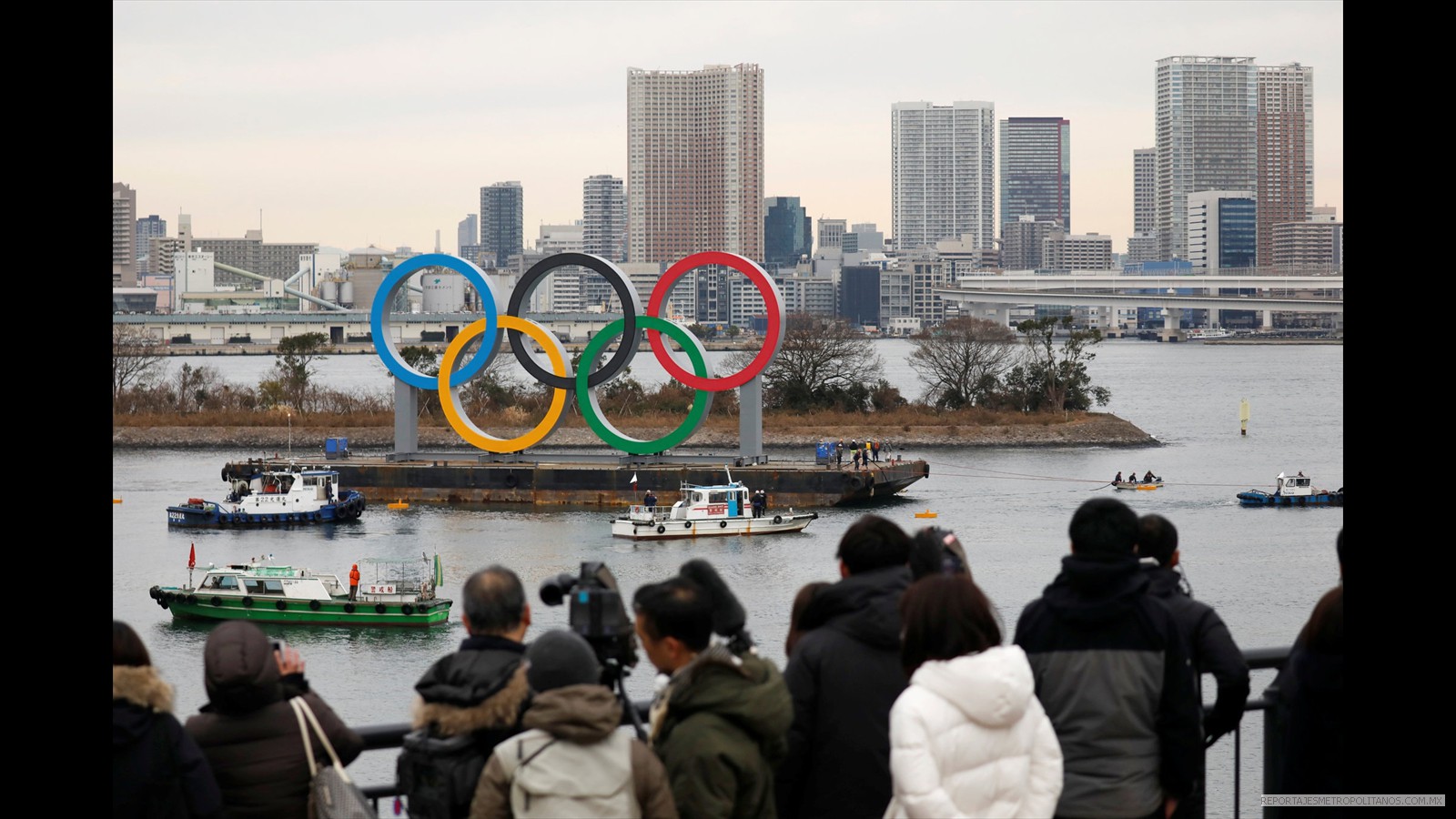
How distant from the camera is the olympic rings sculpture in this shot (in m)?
30.5

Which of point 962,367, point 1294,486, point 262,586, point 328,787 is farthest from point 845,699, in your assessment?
point 962,367

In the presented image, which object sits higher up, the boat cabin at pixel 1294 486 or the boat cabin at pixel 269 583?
the boat cabin at pixel 1294 486

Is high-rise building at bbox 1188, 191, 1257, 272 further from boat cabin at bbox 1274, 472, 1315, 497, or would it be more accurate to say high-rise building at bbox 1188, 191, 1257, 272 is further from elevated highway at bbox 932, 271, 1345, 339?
boat cabin at bbox 1274, 472, 1315, 497

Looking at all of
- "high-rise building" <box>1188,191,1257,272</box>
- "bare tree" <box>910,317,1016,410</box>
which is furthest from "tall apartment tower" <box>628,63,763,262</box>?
"bare tree" <box>910,317,1016,410</box>

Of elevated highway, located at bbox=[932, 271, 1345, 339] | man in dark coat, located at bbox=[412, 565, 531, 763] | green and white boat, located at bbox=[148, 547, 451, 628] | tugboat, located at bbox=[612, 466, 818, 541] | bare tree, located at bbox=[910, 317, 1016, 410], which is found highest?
elevated highway, located at bbox=[932, 271, 1345, 339]

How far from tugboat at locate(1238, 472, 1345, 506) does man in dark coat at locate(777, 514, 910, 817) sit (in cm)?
3020

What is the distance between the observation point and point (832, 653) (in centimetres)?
381

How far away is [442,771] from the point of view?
344 centimetres

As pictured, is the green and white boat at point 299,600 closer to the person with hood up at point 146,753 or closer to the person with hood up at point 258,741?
the person with hood up at point 258,741

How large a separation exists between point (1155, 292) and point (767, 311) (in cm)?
11080

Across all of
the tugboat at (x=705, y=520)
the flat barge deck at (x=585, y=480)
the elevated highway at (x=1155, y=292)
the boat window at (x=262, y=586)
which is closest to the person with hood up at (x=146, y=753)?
the boat window at (x=262, y=586)

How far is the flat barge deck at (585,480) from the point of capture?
32.0 meters

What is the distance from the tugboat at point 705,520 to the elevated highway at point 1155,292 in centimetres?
7303

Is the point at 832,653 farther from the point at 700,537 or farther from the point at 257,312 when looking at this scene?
the point at 257,312
